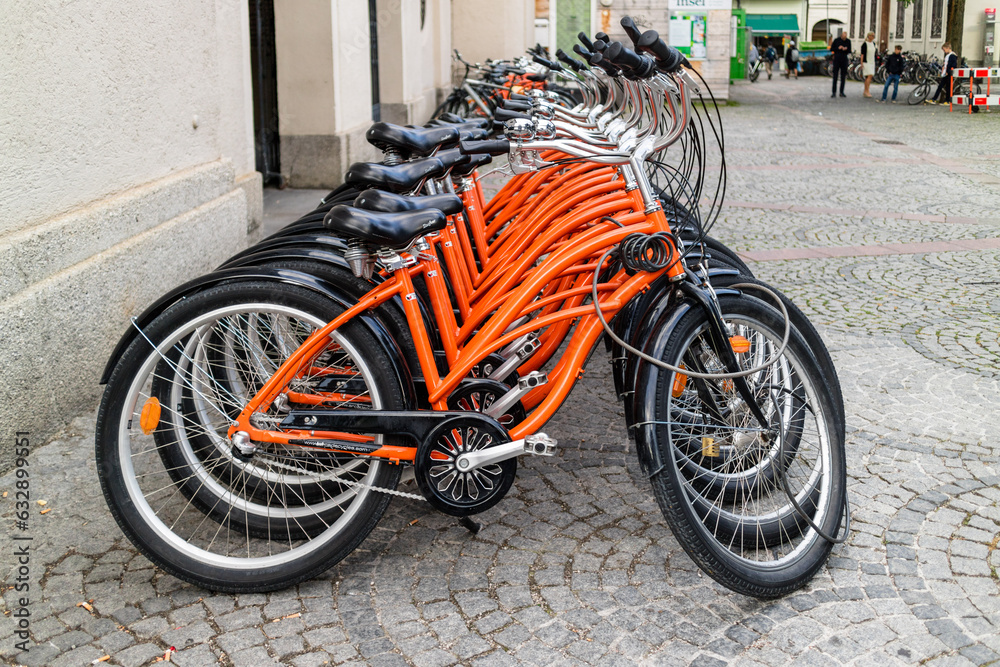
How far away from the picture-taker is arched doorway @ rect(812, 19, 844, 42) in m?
55.6

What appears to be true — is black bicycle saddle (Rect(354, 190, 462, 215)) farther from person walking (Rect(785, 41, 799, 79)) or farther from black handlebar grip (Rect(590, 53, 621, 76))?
person walking (Rect(785, 41, 799, 79))

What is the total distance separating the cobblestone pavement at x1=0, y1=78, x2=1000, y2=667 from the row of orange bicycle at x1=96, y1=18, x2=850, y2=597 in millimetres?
140

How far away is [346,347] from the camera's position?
9.29 feet

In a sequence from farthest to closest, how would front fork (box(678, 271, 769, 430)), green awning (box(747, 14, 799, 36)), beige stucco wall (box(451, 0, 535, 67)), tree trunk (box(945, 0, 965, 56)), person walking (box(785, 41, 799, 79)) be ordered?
1. green awning (box(747, 14, 799, 36))
2. person walking (box(785, 41, 799, 79))
3. tree trunk (box(945, 0, 965, 56))
4. beige stucco wall (box(451, 0, 535, 67))
5. front fork (box(678, 271, 769, 430))

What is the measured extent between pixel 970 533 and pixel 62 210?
3.71 metres

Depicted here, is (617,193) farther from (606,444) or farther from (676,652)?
(676,652)

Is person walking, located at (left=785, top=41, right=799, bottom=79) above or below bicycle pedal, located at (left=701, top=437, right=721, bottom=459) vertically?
above

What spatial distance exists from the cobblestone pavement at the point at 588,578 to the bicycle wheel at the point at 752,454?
129 millimetres

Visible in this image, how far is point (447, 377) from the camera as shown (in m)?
2.98

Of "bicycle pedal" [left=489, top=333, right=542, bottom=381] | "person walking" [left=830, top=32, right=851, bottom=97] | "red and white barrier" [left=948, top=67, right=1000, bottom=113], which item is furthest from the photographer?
"person walking" [left=830, top=32, right=851, bottom=97]

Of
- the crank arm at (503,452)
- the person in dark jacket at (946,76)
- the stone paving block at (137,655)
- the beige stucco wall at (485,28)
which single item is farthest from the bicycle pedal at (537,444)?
the person in dark jacket at (946,76)

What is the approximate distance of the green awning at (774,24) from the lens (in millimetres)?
Result: 54469

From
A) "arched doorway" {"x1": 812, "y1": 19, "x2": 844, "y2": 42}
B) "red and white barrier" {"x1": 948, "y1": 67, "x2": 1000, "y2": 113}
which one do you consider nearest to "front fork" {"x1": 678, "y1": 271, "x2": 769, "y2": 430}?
"red and white barrier" {"x1": 948, "y1": 67, "x2": 1000, "y2": 113}

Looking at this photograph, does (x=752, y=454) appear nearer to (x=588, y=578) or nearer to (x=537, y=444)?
(x=588, y=578)
